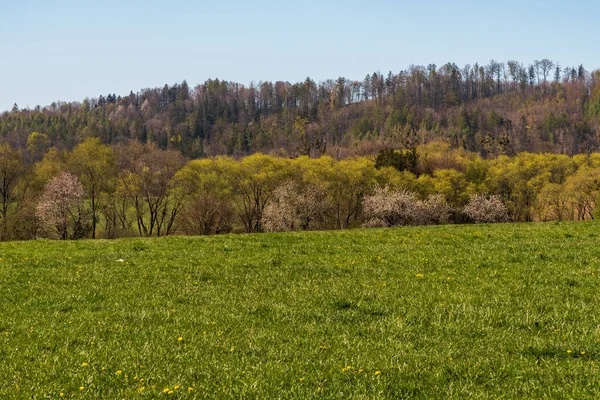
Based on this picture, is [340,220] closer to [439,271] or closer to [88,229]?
[88,229]

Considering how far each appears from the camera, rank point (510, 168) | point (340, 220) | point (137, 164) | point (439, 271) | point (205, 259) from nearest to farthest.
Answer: point (439, 271)
point (205, 259)
point (137, 164)
point (340, 220)
point (510, 168)

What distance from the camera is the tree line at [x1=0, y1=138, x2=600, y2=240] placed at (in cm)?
7462

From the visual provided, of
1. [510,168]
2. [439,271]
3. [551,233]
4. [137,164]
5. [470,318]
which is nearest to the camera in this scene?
[470,318]

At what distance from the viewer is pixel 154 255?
22.0 m

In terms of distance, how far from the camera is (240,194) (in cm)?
9119

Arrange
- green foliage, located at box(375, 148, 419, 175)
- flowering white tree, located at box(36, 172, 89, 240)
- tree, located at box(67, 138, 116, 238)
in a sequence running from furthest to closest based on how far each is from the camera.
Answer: green foliage, located at box(375, 148, 419, 175) < tree, located at box(67, 138, 116, 238) < flowering white tree, located at box(36, 172, 89, 240)

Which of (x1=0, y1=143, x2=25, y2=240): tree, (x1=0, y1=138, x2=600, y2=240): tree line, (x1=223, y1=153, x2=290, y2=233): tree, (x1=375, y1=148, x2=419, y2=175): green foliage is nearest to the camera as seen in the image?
(x1=0, y1=143, x2=25, y2=240): tree

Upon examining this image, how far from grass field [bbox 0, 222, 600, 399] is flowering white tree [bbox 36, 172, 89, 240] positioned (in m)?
54.5

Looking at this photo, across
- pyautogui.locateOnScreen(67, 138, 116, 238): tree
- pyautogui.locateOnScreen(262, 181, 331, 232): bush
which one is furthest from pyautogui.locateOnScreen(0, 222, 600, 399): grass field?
pyautogui.locateOnScreen(67, 138, 116, 238): tree

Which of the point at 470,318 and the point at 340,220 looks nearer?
the point at 470,318

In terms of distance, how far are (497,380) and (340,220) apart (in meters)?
82.6

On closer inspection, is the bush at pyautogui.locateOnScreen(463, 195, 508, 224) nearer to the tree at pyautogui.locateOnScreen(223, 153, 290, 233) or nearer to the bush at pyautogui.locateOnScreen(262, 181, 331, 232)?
the bush at pyautogui.locateOnScreen(262, 181, 331, 232)

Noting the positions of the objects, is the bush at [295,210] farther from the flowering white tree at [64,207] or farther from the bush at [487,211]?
the flowering white tree at [64,207]

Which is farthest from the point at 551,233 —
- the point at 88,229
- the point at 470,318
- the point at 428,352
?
the point at 88,229
